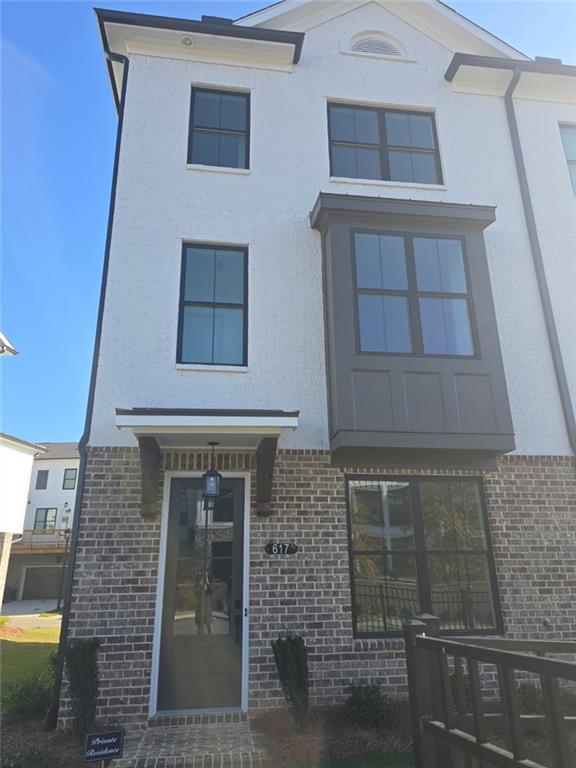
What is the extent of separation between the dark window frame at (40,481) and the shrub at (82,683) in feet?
108

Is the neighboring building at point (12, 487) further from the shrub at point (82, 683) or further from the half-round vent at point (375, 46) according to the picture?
the half-round vent at point (375, 46)

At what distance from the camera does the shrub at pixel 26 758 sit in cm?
441

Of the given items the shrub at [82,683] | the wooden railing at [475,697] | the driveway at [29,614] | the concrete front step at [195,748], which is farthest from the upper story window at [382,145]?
the driveway at [29,614]

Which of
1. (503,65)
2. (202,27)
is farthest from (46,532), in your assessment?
(503,65)

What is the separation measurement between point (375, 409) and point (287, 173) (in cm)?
402

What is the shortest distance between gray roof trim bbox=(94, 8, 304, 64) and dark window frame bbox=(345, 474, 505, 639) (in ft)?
22.8

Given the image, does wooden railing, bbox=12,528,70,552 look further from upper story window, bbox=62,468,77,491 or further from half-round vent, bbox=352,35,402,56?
half-round vent, bbox=352,35,402,56

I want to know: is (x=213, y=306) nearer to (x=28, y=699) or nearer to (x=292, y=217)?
(x=292, y=217)

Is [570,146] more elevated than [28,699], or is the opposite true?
[570,146]

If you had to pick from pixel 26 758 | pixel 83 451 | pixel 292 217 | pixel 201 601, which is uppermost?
pixel 292 217

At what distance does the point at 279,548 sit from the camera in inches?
249

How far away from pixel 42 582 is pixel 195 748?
2919 cm

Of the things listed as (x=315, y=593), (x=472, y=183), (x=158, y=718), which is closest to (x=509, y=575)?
(x=315, y=593)

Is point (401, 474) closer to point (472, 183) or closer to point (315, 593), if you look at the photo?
point (315, 593)
